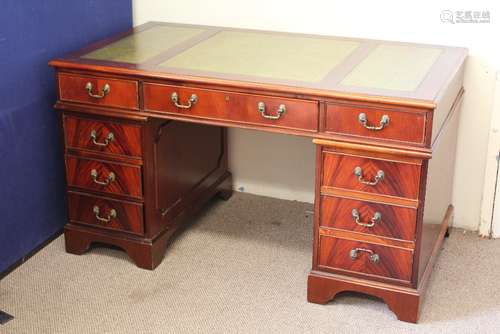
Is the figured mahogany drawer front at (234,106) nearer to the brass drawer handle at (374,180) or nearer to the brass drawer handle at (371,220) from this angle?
the brass drawer handle at (374,180)

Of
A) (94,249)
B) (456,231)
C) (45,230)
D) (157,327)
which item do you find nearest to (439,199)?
(456,231)

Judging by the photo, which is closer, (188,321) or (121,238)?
(188,321)

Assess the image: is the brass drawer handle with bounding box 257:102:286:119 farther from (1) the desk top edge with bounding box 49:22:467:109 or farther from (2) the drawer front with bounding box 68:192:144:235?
(2) the drawer front with bounding box 68:192:144:235

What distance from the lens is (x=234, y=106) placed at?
2.35 metres

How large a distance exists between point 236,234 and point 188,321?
59cm

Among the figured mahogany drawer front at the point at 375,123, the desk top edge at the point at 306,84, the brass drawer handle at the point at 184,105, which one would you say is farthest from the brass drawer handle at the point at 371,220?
the brass drawer handle at the point at 184,105

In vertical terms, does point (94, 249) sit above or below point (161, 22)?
below

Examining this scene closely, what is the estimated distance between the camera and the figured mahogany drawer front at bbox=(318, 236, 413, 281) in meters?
2.32

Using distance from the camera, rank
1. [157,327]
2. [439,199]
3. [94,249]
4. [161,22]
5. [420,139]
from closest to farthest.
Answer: [420,139] < [157,327] < [439,199] < [94,249] < [161,22]

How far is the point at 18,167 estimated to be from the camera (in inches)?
103

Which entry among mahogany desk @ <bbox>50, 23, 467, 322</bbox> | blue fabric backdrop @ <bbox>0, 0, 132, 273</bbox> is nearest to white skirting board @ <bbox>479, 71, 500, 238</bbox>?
mahogany desk @ <bbox>50, 23, 467, 322</bbox>

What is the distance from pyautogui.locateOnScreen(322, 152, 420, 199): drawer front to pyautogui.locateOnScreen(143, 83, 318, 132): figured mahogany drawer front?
13cm

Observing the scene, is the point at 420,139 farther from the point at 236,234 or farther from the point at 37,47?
the point at 37,47

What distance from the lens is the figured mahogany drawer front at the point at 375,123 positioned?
84.9 inches
